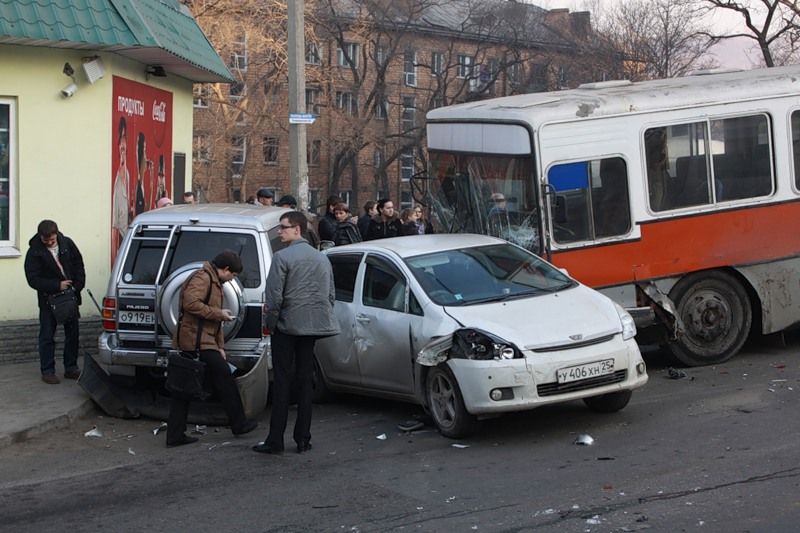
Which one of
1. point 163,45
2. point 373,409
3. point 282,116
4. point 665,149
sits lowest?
point 282,116

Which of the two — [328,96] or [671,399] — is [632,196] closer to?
[671,399]

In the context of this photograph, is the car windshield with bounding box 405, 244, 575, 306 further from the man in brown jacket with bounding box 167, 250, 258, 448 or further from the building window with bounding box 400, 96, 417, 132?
the building window with bounding box 400, 96, 417, 132

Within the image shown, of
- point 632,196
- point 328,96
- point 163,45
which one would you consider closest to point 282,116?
point 328,96

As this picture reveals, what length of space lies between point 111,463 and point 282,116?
39342 millimetres

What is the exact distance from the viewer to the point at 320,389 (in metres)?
11.2

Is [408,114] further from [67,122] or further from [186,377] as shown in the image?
[186,377]

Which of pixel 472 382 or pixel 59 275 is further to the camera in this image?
pixel 59 275

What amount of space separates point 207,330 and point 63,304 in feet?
9.05

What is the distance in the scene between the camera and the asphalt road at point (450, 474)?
6.71m

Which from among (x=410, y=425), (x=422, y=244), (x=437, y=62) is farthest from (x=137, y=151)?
(x=437, y=62)

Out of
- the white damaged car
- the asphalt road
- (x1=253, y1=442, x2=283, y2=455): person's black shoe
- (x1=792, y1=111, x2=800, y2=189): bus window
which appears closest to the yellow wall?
the asphalt road

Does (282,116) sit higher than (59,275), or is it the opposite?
(59,275)

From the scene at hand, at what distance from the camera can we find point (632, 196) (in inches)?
473

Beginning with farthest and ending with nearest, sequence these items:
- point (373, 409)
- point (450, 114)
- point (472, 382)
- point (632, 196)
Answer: point (450, 114)
point (632, 196)
point (373, 409)
point (472, 382)
